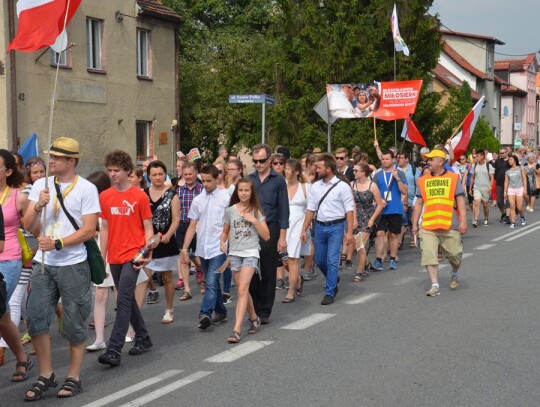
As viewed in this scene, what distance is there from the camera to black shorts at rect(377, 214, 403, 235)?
1458cm

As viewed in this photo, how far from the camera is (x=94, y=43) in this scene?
2777 centimetres

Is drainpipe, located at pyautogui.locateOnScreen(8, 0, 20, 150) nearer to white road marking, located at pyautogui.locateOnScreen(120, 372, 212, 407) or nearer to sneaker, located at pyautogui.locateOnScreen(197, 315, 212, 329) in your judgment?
sneaker, located at pyautogui.locateOnScreen(197, 315, 212, 329)

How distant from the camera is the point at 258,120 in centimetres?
3478

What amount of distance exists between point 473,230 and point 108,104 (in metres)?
12.3

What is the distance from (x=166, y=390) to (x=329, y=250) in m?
4.69

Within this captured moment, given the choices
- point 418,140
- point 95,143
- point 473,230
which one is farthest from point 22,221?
point 95,143

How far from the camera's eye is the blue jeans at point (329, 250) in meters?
10.9

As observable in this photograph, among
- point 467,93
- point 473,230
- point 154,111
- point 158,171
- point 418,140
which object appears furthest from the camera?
point 467,93

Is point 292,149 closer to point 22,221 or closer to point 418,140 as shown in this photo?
point 418,140

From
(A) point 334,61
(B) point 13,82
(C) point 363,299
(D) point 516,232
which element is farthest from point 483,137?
(C) point 363,299

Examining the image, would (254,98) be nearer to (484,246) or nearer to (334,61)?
(484,246)

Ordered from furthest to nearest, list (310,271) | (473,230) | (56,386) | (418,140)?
1. (418,140)
2. (473,230)
3. (310,271)
4. (56,386)

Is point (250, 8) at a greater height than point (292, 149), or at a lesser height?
greater

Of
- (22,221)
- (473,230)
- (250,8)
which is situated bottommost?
(473,230)
